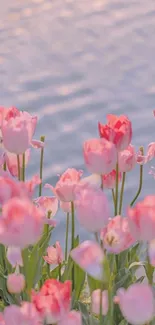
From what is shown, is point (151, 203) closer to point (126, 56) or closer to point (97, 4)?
point (126, 56)

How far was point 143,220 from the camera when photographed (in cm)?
68

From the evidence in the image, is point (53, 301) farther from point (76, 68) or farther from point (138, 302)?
point (76, 68)

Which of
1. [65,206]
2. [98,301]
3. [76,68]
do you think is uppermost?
[76,68]

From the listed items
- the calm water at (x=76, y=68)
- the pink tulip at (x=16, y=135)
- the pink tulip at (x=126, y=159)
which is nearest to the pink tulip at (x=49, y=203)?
the pink tulip at (x=126, y=159)

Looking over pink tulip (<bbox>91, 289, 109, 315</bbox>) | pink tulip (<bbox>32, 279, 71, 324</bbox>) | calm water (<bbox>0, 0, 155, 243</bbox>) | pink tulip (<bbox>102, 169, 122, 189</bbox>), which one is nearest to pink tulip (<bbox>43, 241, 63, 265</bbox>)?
pink tulip (<bbox>102, 169, 122, 189</bbox>)

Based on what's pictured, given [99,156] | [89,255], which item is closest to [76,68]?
[99,156]

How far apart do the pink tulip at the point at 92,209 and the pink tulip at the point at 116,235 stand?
9 cm

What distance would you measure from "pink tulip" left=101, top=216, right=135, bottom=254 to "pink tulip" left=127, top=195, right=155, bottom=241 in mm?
85

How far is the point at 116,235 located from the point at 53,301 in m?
0.11

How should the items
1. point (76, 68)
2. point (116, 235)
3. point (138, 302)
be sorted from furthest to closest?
point (76, 68)
point (116, 235)
point (138, 302)

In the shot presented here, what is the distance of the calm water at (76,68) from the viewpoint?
2346mm

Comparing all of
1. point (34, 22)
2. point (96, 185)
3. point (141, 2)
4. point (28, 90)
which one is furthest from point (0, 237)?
point (141, 2)

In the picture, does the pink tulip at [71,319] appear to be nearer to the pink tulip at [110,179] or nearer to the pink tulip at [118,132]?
the pink tulip at [118,132]

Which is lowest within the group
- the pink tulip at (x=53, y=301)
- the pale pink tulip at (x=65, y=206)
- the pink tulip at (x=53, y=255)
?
the pink tulip at (x=53, y=301)
